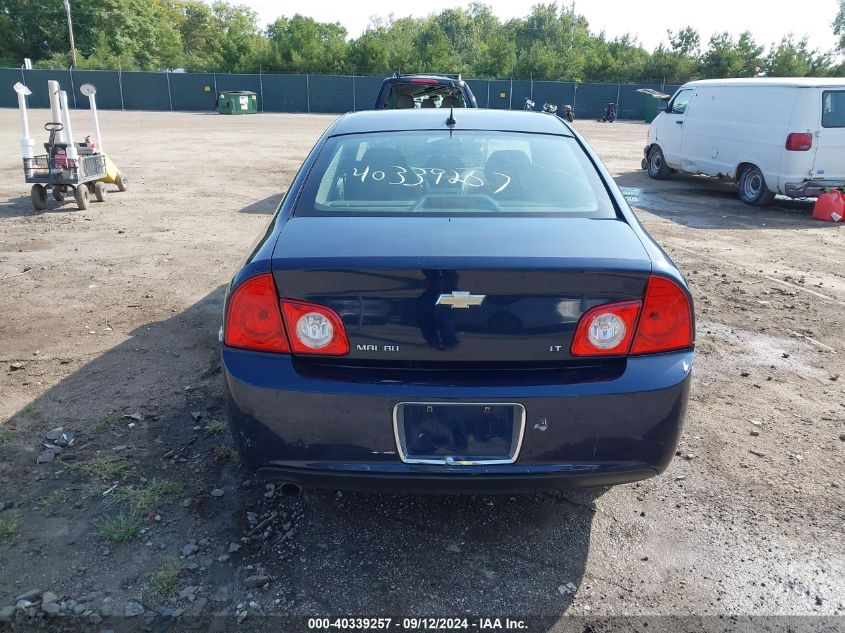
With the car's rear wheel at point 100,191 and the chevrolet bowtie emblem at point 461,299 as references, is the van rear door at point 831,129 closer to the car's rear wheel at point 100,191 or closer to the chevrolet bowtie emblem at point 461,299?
the chevrolet bowtie emblem at point 461,299

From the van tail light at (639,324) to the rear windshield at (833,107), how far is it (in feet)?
31.3

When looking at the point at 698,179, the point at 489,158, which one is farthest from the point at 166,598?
the point at 698,179

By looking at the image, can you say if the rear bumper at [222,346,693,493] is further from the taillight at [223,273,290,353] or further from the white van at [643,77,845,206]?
the white van at [643,77,845,206]

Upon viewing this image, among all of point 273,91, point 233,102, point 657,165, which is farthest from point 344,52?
point 657,165

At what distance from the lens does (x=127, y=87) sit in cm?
4472

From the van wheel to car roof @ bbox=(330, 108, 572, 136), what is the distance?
→ 845 cm

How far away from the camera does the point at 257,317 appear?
2.40 meters

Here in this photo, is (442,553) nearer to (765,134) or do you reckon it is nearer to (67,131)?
(67,131)

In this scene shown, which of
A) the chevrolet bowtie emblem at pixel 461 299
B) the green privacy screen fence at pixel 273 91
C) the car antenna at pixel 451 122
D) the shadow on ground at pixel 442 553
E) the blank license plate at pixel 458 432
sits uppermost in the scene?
the green privacy screen fence at pixel 273 91

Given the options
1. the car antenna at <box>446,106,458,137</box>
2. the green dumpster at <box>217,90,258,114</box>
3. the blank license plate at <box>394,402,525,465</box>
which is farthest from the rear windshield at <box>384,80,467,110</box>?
the green dumpster at <box>217,90,258,114</box>

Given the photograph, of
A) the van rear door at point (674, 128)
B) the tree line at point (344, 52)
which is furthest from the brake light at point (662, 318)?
the tree line at point (344, 52)

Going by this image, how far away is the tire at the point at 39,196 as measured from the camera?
9.40 meters

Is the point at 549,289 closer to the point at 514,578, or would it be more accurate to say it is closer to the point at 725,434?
the point at 514,578

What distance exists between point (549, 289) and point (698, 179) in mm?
14000
